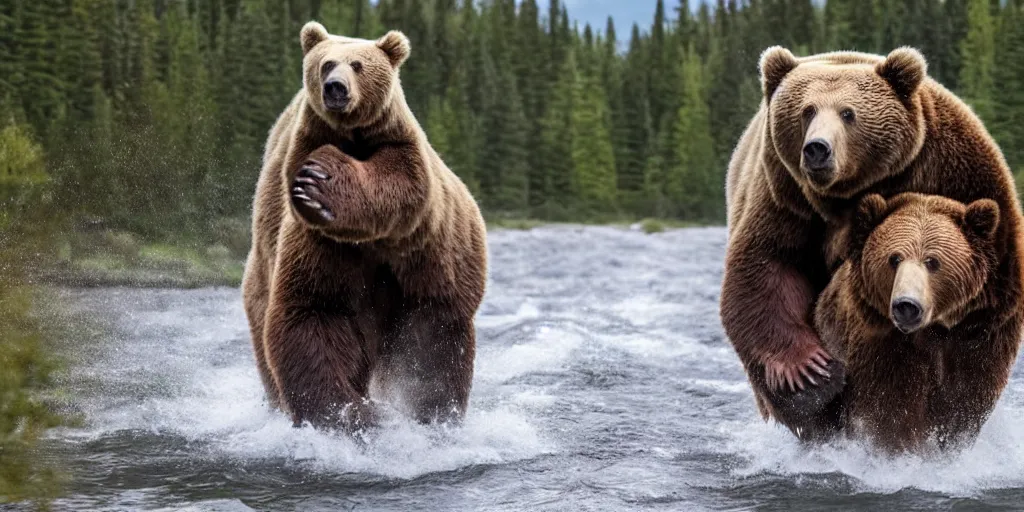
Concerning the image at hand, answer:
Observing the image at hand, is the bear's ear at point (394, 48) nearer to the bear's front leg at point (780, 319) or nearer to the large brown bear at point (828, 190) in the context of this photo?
the large brown bear at point (828, 190)

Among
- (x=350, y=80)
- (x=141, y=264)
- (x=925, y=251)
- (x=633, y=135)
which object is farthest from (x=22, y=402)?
(x=633, y=135)

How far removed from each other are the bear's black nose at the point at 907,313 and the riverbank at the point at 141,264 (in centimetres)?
1802

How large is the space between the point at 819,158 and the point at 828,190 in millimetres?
422

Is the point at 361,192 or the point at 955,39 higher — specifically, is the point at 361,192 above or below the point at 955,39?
below

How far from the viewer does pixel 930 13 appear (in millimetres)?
60656

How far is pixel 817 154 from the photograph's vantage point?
5.89 meters

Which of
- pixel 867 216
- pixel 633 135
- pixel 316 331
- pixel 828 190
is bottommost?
pixel 633 135

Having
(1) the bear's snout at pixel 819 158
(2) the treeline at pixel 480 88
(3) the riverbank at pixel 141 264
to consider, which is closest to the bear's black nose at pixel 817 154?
(1) the bear's snout at pixel 819 158

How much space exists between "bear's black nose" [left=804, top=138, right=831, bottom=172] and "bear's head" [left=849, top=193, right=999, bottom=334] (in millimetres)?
376

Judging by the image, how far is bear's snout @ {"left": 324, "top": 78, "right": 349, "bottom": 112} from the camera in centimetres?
650

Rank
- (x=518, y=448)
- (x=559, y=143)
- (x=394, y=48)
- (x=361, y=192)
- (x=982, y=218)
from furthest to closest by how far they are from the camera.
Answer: (x=559, y=143), (x=518, y=448), (x=394, y=48), (x=361, y=192), (x=982, y=218)

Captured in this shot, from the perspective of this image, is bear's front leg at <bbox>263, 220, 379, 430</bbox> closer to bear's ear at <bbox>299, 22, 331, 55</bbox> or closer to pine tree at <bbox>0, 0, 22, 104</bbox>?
bear's ear at <bbox>299, 22, 331, 55</bbox>

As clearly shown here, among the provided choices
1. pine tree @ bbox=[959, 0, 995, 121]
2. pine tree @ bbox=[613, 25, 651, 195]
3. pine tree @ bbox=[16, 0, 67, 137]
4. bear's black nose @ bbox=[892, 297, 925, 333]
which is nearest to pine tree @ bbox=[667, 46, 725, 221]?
pine tree @ bbox=[613, 25, 651, 195]

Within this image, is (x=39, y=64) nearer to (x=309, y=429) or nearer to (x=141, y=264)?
(x=141, y=264)
